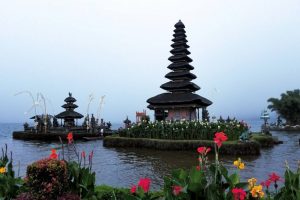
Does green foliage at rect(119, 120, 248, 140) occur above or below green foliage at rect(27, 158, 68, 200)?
above

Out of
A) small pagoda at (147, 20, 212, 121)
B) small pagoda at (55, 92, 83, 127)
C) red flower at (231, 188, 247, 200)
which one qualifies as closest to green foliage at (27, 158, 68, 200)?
red flower at (231, 188, 247, 200)

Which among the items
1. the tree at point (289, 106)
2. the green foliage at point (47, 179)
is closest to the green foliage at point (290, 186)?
the green foliage at point (47, 179)

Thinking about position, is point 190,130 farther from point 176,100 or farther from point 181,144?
point 176,100

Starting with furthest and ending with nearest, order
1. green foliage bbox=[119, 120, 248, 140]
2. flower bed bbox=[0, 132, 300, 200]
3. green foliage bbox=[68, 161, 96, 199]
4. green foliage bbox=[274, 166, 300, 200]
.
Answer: green foliage bbox=[119, 120, 248, 140], green foliage bbox=[68, 161, 96, 199], green foliage bbox=[274, 166, 300, 200], flower bed bbox=[0, 132, 300, 200]

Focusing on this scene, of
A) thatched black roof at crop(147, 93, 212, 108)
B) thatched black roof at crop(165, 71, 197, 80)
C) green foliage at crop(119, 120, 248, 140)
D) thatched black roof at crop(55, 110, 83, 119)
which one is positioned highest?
thatched black roof at crop(165, 71, 197, 80)

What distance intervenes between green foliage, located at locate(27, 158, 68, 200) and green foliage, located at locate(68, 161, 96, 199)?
135 millimetres

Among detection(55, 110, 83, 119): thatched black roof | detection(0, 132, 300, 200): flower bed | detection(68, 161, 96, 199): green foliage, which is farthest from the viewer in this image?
detection(55, 110, 83, 119): thatched black roof

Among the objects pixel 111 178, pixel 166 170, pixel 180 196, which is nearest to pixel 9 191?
pixel 180 196

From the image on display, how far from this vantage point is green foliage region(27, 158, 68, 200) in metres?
6.36

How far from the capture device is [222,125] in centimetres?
2616

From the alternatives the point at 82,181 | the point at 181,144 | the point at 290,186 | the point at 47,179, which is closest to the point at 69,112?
the point at 181,144

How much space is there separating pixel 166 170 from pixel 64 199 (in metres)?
10.2

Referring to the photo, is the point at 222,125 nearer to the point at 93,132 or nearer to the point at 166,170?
the point at 166,170

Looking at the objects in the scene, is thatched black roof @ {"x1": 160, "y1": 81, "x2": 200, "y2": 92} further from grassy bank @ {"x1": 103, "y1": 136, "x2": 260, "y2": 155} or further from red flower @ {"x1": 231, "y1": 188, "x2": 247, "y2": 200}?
red flower @ {"x1": 231, "y1": 188, "x2": 247, "y2": 200}
